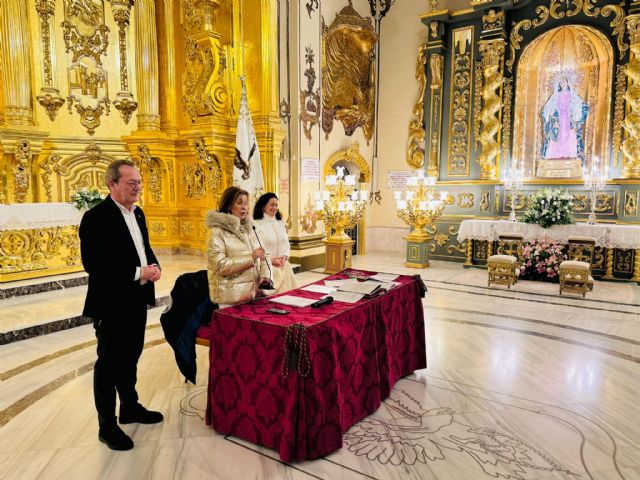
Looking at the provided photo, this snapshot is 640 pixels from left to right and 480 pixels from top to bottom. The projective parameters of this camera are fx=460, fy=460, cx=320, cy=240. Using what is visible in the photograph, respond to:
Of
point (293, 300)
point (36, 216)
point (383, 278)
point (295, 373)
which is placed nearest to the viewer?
point (295, 373)

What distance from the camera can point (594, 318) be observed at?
5.53m

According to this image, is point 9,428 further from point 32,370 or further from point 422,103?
point 422,103

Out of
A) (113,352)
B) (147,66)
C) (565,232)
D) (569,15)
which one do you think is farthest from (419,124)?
(113,352)

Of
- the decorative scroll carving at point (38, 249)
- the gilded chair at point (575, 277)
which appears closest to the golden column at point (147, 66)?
the decorative scroll carving at point (38, 249)

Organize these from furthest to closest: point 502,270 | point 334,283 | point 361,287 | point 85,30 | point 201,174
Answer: point 201,174 → point 85,30 → point 502,270 → point 334,283 → point 361,287

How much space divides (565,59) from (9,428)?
10.2 m

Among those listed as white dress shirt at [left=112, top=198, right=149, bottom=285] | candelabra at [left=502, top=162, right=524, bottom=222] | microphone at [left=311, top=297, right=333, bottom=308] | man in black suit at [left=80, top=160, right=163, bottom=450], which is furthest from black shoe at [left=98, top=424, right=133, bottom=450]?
candelabra at [left=502, top=162, right=524, bottom=222]

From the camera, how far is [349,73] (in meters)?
10.0

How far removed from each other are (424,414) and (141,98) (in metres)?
7.62

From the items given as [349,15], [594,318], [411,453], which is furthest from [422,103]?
[411,453]

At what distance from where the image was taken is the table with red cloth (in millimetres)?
2486

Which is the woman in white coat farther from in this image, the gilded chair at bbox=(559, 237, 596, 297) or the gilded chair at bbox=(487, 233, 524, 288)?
the gilded chair at bbox=(559, 237, 596, 297)

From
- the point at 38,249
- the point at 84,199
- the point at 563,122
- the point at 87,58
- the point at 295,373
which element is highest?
the point at 87,58

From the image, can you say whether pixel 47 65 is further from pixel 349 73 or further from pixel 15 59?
pixel 349 73
